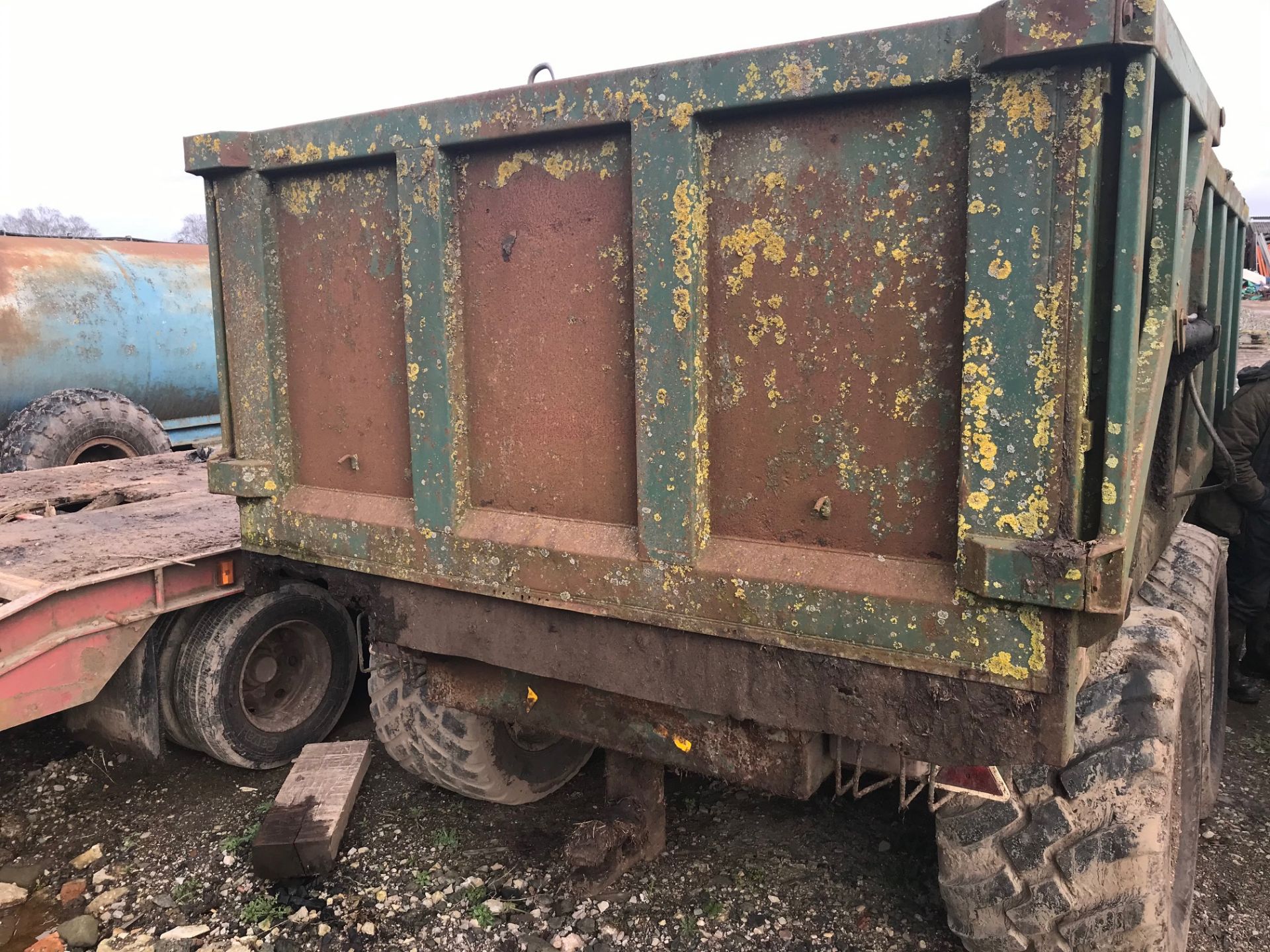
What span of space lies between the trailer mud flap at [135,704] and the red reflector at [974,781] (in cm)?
275

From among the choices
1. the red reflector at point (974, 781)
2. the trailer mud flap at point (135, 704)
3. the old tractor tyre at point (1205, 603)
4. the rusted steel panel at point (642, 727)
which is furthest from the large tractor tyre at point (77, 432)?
the old tractor tyre at point (1205, 603)

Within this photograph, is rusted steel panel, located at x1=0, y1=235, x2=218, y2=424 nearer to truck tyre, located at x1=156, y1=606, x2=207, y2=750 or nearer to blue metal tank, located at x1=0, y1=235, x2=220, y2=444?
blue metal tank, located at x1=0, y1=235, x2=220, y2=444

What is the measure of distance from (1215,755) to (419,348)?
3170mm

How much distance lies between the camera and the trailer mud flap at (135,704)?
3.32 m

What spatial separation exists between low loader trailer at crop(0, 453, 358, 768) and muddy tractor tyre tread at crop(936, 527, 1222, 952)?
8.50ft

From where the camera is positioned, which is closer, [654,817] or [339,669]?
[654,817]

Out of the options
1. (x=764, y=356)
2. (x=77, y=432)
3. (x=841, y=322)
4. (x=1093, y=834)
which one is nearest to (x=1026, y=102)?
(x=841, y=322)

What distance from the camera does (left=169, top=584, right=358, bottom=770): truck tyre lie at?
134 inches

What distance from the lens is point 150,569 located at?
3152mm

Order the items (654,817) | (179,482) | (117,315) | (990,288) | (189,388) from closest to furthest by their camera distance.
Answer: (990,288), (654,817), (179,482), (117,315), (189,388)

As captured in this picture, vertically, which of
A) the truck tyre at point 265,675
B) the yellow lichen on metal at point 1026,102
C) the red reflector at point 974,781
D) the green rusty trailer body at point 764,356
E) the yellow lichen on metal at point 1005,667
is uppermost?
the yellow lichen on metal at point 1026,102

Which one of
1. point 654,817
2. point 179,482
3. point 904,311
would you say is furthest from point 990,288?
point 179,482

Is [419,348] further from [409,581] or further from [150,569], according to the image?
[150,569]

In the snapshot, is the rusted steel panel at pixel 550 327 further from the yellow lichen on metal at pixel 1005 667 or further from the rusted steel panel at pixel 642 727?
the yellow lichen on metal at pixel 1005 667
